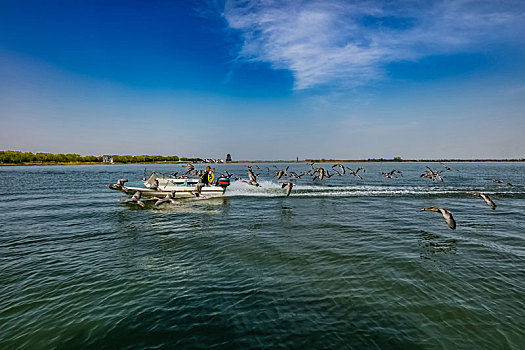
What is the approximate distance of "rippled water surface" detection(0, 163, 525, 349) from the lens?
6.57m

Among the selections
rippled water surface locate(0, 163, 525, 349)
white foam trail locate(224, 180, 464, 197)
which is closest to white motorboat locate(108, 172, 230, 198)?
white foam trail locate(224, 180, 464, 197)

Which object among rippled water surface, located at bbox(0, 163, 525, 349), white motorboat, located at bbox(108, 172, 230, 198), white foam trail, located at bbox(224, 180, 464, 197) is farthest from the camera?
white foam trail, located at bbox(224, 180, 464, 197)

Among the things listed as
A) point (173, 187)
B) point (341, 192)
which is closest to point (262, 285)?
point (173, 187)

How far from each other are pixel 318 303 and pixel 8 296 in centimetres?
1032

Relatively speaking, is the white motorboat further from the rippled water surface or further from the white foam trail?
the rippled water surface

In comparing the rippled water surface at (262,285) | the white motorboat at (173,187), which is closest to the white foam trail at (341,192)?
the white motorboat at (173,187)

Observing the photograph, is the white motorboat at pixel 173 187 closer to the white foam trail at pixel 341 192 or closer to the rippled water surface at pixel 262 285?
the white foam trail at pixel 341 192

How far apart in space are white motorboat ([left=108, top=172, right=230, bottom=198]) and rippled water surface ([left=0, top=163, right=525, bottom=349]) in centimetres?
899

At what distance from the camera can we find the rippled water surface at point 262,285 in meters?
6.57

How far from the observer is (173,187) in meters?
28.8

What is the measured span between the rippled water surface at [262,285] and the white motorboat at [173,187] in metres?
8.99

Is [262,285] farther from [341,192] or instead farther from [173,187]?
[341,192]

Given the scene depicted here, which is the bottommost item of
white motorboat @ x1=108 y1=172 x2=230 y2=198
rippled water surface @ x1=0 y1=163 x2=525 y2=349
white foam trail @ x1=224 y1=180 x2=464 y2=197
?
rippled water surface @ x1=0 y1=163 x2=525 y2=349

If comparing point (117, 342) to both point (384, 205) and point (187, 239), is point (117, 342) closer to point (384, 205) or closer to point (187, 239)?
point (187, 239)
